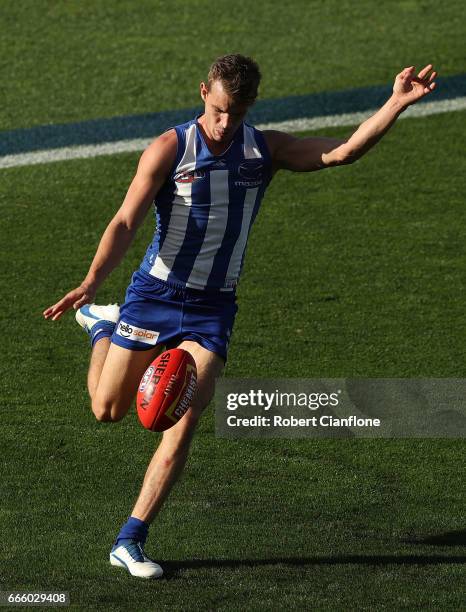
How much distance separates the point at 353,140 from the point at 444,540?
1982 millimetres

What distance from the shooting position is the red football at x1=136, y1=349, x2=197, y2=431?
621 centimetres

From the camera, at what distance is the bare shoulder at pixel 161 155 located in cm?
643

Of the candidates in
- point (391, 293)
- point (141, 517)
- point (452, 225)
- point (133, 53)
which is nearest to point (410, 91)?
point (141, 517)

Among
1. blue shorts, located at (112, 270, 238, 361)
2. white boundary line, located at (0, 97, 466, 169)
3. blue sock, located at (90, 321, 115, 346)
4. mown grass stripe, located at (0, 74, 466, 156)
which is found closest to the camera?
blue shorts, located at (112, 270, 238, 361)

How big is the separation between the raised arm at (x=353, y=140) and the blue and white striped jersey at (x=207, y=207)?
3.8 inches

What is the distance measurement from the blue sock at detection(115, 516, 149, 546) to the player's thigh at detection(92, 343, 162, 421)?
25.6 inches

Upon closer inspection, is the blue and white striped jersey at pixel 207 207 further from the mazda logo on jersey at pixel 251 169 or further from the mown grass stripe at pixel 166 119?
the mown grass stripe at pixel 166 119

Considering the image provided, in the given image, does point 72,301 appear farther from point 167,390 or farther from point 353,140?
point 353,140

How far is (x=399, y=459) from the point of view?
7871mm

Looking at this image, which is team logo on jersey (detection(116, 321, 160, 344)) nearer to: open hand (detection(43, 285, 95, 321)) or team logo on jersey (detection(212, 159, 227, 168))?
open hand (detection(43, 285, 95, 321))

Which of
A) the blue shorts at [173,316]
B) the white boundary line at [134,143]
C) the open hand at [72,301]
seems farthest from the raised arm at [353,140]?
the white boundary line at [134,143]

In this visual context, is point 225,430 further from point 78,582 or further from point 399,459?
point 78,582

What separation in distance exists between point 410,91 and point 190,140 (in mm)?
1036

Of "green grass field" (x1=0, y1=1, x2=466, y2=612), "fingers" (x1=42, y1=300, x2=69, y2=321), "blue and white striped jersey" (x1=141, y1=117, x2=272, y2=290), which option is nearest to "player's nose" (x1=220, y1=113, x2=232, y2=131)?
"blue and white striped jersey" (x1=141, y1=117, x2=272, y2=290)
